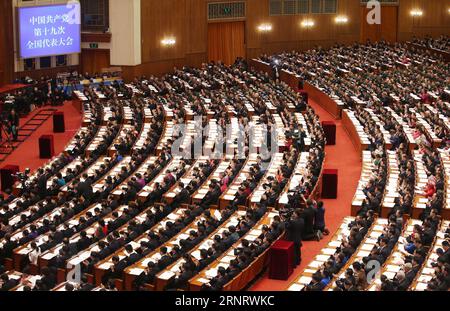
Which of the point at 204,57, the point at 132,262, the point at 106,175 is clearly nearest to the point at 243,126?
the point at 106,175

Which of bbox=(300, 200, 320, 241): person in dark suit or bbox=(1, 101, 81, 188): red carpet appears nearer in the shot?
bbox=(300, 200, 320, 241): person in dark suit

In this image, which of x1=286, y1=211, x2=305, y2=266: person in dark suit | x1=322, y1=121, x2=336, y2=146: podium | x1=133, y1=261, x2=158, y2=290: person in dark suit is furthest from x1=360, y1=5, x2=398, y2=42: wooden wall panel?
x1=133, y1=261, x2=158, y2=290: person in dark suit

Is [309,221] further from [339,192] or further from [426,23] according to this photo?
[426,23]

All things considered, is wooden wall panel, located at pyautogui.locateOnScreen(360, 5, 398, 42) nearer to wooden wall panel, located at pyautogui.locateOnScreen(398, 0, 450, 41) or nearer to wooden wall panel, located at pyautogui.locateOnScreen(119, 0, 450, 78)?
wooden wall panel, located at pyautogui.locateOnScreen(119, 0, 450, 78)

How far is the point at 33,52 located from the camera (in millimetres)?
34875

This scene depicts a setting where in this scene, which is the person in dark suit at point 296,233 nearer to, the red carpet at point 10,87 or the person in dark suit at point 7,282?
the person in dark suit at point 7,282

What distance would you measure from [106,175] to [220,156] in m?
3.67

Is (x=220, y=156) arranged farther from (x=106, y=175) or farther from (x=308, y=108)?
(x=308, y=108)

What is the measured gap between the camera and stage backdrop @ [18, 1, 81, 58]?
3450 cm

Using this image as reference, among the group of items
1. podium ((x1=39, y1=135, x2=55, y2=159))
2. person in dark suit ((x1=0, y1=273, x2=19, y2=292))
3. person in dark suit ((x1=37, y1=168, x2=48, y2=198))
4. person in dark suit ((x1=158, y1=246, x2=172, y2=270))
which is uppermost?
podium ((x1=39, y1=135, x2=55, y2=159))

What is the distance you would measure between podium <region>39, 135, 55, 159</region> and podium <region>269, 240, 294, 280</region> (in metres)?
12.3

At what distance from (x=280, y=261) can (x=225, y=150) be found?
360 inches

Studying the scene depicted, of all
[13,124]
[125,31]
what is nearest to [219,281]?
[13,124]

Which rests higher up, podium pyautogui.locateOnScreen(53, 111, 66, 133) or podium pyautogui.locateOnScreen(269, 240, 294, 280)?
podium pyautogui.locateOnScreen(53, 111, 66, 133)
